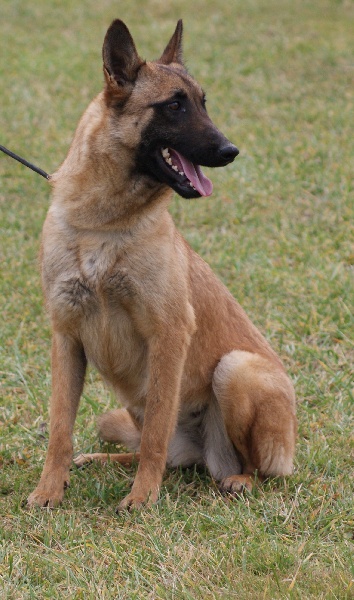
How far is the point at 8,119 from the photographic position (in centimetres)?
1067

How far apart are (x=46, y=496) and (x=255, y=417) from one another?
109cm

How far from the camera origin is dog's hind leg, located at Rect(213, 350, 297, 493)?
4527 millimetres

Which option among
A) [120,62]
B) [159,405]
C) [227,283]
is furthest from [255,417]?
[227,283]

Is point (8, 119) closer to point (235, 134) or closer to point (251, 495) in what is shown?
point (235, 134)

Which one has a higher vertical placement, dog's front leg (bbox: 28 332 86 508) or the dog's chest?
the dog's chest

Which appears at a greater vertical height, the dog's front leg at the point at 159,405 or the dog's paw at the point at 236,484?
the dog's front leg at the point at 159,405

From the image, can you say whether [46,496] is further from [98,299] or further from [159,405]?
[98,299]

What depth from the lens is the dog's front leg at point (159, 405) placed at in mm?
4297

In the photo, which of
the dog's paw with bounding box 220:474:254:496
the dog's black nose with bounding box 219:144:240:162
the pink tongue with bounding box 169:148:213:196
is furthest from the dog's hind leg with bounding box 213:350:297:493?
the dog's black nose with bounding box 219:144:240:162

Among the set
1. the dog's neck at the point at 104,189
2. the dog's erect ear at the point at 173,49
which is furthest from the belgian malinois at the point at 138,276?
the dog's erect ear at the point at 173,49

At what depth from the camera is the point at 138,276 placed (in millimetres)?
4223

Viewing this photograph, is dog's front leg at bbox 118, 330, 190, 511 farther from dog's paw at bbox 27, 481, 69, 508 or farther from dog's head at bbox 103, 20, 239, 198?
dog's head at bbox 103, 20, 239, 198

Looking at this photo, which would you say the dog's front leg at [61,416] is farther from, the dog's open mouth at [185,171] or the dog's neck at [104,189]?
the dog's open mouth at [185,171]

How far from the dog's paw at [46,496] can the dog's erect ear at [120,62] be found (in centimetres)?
189
